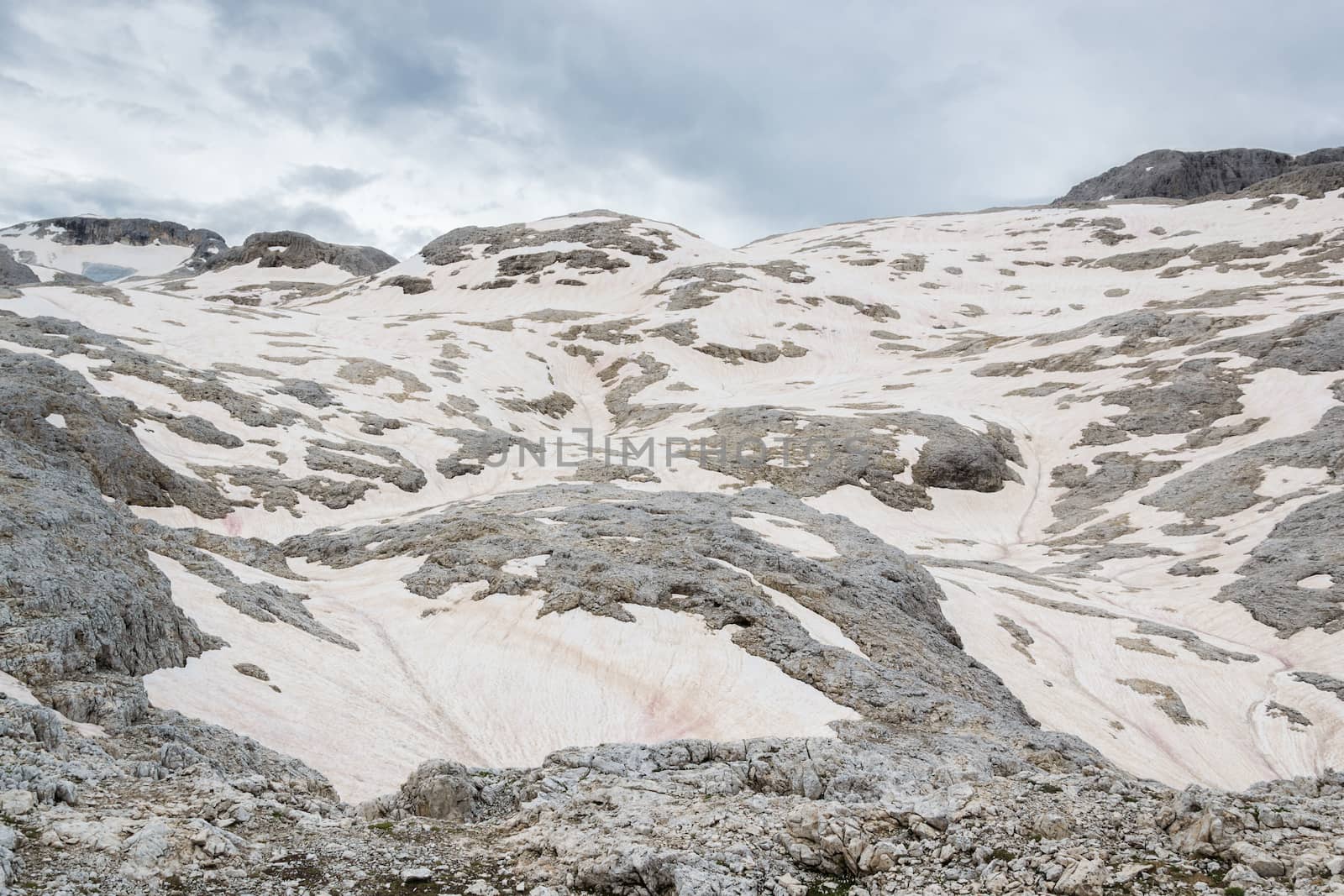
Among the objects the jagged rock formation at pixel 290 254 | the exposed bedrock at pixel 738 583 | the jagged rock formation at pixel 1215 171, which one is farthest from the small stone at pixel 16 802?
the jagged rock formation at pixel 1215 171

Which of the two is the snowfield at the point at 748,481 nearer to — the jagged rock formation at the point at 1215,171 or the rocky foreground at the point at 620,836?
the rocky foreground at the point at 620,836

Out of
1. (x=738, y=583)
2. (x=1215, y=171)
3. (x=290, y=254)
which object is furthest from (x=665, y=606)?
(x=1215, y=171)

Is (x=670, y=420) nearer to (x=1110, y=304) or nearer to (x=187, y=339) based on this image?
(x=187, y=339)

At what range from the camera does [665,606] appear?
2239cm

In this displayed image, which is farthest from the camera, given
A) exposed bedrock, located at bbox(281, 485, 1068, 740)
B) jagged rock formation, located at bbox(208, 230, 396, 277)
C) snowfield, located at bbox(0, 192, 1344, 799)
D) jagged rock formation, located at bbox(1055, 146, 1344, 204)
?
jagged rock formation, located at bbox(1055, 146, 1344, 204)

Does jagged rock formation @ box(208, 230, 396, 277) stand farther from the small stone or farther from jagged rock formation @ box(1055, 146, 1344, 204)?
jagged rock formation @ box(1055, 146, 1344, 204)

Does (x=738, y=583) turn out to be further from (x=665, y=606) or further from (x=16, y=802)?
(x=16, y=802)

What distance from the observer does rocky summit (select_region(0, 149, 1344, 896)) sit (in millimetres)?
8141

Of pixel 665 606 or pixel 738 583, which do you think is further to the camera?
pixel 738 583

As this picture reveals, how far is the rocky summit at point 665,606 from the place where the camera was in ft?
26.7

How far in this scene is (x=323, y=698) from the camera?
52.2 ft

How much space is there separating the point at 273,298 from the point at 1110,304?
432 feet

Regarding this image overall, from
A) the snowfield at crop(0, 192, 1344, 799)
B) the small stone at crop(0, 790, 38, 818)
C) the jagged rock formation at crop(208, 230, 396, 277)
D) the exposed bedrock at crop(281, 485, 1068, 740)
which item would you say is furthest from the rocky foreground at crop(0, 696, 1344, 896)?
the jagged rock formation at crop(208, 230, 396, 277)

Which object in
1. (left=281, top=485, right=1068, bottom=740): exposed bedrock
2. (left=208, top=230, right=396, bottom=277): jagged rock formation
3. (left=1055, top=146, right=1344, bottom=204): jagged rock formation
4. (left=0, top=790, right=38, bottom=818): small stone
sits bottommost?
(left=281, top=485, right=1068, bottom=740): exposed bedrock
